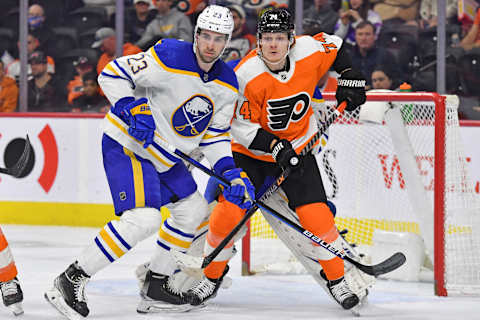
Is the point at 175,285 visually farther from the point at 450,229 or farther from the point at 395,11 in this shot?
the point at 395,11

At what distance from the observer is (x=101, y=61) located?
626 centimetres

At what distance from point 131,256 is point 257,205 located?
151cm

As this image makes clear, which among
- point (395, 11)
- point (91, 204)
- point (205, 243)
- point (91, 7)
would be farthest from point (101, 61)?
point (205, 243)

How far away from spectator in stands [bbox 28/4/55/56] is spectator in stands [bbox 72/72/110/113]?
0.36 meters

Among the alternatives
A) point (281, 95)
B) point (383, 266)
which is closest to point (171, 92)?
point (281, 95)

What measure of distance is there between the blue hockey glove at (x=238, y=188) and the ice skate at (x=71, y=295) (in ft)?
1.86

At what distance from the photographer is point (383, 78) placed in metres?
5.65

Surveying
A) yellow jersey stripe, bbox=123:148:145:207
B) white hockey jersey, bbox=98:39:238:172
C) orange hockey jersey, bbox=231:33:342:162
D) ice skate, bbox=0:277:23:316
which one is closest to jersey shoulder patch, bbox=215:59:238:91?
white hockey jersey, bbox=98:39:238:172

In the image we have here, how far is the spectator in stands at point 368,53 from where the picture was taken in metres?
5.68

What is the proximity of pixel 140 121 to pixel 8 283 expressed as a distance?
75 cm

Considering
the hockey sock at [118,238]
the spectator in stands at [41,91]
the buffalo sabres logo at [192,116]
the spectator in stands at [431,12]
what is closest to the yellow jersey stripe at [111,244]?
the hockey sock at [118,238]

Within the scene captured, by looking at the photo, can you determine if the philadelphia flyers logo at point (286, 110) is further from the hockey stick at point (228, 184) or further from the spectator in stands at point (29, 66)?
the spectator in stands at point (29, 66)

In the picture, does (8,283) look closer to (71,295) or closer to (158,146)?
(71,295)

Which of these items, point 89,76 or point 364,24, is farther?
point 89,76
